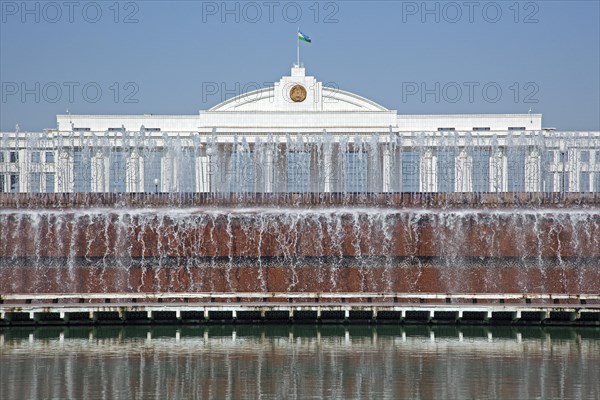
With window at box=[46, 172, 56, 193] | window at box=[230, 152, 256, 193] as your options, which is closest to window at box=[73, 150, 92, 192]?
window at box=[46, 172, 56, 193]

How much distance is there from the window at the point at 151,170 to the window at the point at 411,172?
30.1ft

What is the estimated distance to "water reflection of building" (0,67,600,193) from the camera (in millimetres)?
39500

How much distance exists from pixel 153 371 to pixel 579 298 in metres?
9.92

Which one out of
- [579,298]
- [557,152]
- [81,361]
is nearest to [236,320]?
[81,361]

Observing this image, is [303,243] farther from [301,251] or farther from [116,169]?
[116,169]

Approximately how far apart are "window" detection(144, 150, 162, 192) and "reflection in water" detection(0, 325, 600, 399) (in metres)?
21.0

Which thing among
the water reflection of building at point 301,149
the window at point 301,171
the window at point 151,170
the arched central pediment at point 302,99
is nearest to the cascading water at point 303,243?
the water reflection of building at point 301,149

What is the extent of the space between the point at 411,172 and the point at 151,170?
31.6ft

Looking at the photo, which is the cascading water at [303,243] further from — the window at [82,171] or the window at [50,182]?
the window at [50,182]

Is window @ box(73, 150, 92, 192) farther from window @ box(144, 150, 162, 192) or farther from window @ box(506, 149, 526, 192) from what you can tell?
window @ box(506, 149, 526, 192)

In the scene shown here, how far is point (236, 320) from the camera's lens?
23.1 metres

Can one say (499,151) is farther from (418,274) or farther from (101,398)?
(101,398)

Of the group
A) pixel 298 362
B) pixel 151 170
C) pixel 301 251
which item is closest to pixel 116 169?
pixel 151 170

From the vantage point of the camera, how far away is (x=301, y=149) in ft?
126
